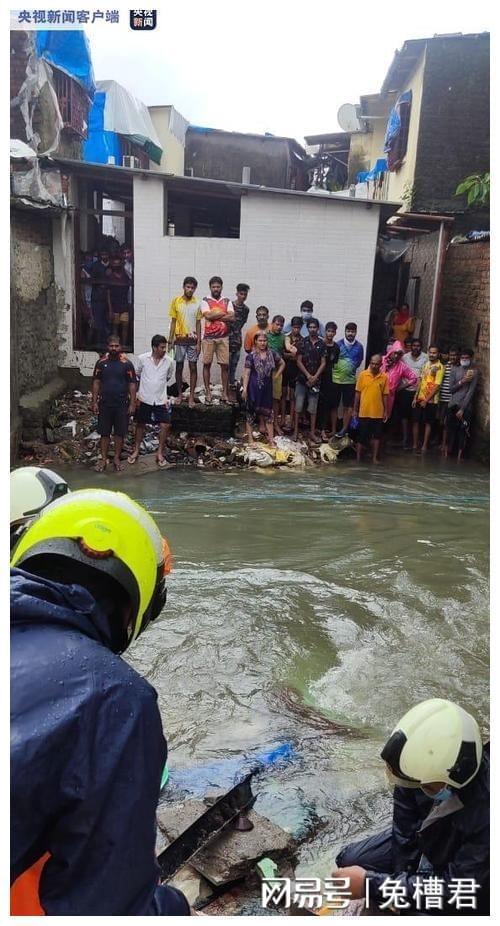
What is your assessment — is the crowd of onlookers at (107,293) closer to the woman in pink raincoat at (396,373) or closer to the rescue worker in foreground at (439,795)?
A: the woman in pink raincoat at (396,373)

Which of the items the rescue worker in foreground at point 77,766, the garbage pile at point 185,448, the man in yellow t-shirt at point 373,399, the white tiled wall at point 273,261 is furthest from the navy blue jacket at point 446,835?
the white tiled wall at point 273,261

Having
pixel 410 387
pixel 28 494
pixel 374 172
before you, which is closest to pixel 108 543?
pixel 28 494

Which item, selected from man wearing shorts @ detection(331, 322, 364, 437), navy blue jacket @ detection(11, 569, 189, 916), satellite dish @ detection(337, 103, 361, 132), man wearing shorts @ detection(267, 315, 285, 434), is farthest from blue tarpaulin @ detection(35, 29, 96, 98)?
satellite dish @ detection(337, 103, 361, 132)

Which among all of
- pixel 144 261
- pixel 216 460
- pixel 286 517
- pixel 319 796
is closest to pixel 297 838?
pixel 319 796

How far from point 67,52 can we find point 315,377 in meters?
5.01

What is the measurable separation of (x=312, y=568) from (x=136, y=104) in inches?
369

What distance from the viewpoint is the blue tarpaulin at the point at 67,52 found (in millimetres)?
8375

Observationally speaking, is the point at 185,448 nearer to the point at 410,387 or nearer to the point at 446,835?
the point at 410,387

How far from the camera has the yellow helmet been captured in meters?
1.50

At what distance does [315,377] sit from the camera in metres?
9.52

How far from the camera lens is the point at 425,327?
39.7 ft

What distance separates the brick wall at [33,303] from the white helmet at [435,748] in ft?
24.6

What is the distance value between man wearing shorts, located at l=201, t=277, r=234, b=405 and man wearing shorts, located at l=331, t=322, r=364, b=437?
58.5 inches

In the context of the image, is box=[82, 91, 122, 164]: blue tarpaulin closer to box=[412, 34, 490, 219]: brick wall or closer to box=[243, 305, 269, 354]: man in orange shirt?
box=[243, 305, 269, 354]: man in orange shirt
